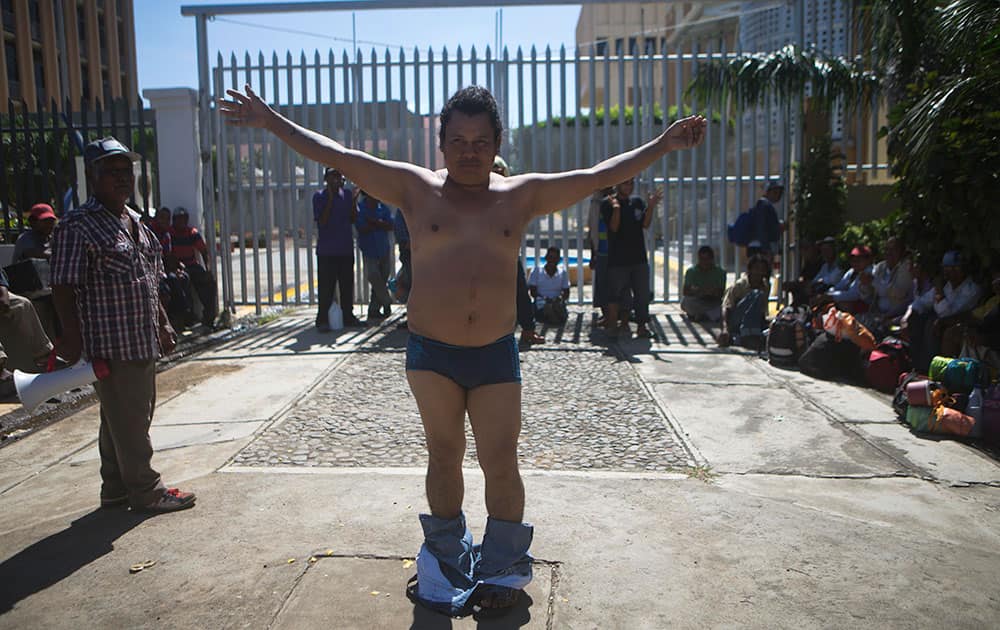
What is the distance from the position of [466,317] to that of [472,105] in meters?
0.76

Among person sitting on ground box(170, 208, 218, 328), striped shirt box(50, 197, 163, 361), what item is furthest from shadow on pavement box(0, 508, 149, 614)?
person sitting on ground box(170, 208, 218, 328)

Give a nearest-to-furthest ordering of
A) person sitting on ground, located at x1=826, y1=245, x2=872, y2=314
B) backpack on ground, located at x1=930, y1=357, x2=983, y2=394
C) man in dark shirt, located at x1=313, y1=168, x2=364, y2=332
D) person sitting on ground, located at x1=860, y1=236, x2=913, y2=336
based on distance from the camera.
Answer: backpack on ground, located at x1=930, y1=357, x2=983, y2=394 < person sitting on ground, located at x1=860, y1=236, x2=913, y2=336 < person sitting on ground, located at x1=826, y1=245, x2=872, y2=314 < man in dark shirt, located at x1=313, y1=168, x2=364, y2=332

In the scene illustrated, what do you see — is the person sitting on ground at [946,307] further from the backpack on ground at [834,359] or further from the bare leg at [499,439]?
the bare leg at [499,439]

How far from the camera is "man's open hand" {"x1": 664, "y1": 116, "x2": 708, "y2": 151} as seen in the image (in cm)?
335

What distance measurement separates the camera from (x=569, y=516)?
4051 mm

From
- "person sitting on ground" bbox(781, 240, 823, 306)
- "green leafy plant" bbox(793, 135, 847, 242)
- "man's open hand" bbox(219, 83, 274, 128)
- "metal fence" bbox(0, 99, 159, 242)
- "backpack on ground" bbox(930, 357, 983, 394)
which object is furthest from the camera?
"green leafy plant" bbox(793, 135, 847, 242)

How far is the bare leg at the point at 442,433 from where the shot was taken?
314 centimetres

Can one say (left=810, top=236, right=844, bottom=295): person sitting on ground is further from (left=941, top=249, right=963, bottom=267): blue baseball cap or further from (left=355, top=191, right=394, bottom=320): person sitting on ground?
(left=355, top=191, right=394, bottom=320): person sitting on ground

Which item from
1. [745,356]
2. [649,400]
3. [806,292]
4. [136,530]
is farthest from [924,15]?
[136,530]

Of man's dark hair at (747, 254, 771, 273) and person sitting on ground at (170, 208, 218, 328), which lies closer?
man's dark hair at (747, 254, 771, 273)

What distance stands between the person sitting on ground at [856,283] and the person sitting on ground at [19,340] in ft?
22.7

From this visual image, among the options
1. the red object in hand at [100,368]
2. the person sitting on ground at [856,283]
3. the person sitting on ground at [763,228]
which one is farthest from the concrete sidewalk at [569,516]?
the person sitting on ground at [763,228]

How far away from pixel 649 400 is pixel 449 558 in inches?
134

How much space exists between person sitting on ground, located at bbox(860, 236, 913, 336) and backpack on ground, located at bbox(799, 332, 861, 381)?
1.72 ft
